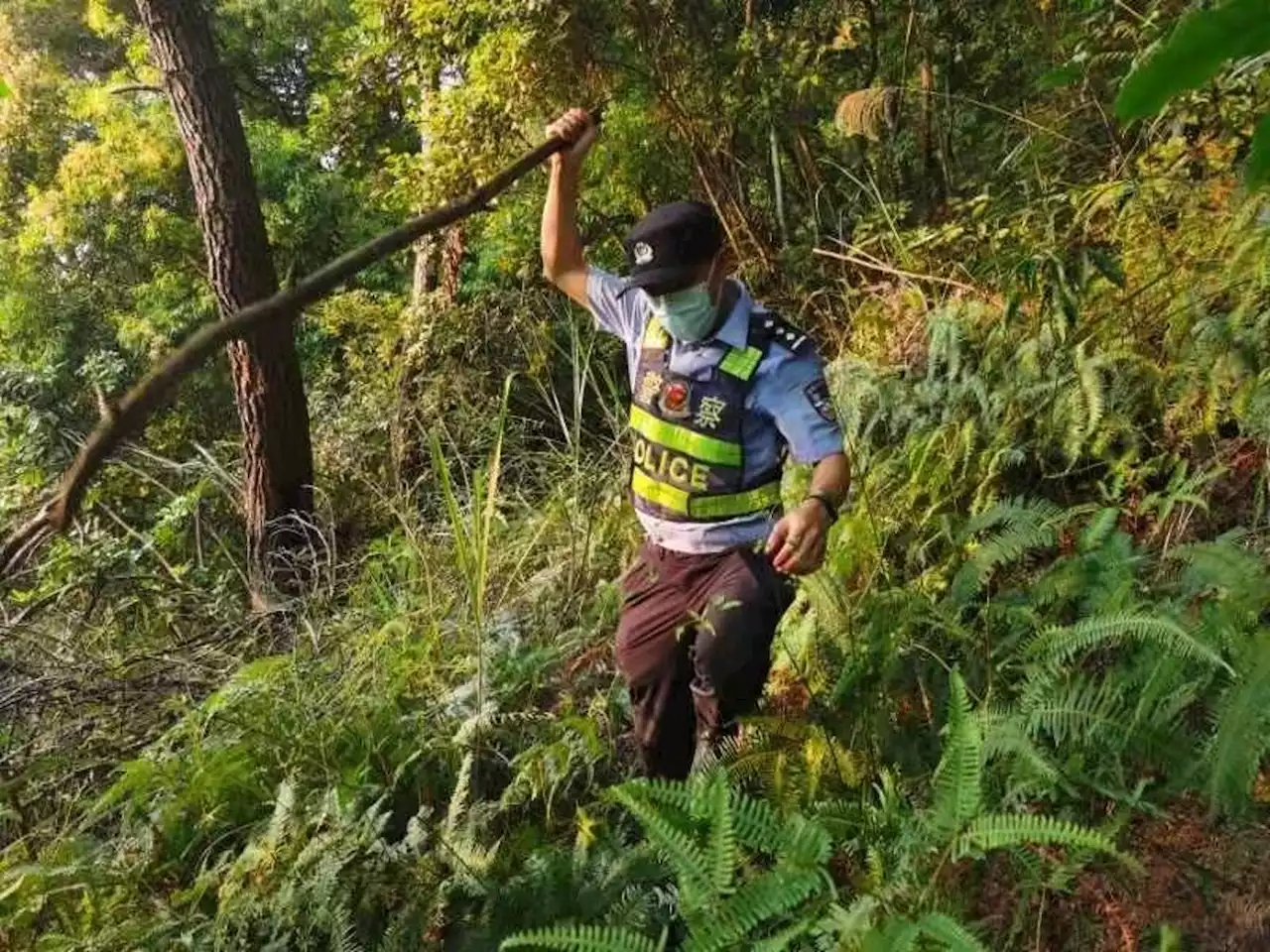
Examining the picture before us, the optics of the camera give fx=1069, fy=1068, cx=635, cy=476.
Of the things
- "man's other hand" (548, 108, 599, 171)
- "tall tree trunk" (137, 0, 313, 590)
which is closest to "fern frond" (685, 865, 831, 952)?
"man's other hand" (548, 108, 599, 171)

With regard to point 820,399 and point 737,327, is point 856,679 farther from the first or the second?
point 737,327

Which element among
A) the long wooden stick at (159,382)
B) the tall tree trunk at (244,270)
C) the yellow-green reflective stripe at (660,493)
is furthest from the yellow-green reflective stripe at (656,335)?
the tall tree trunk at (244,270)

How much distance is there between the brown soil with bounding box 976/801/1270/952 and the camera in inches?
80.6

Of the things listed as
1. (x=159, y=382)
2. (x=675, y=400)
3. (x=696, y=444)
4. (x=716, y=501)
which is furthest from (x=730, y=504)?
(x=159, y=382)

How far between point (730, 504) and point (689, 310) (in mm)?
513

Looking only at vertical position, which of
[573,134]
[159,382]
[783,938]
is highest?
[573,134]

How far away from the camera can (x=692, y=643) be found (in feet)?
9.52

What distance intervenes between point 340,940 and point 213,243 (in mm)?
4266

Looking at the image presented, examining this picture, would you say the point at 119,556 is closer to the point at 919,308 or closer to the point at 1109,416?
the point at 919,308

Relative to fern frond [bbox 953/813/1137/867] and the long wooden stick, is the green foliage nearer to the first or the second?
the long wooden stick

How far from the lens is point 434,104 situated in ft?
21.5

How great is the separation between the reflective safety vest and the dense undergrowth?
58 centimetres

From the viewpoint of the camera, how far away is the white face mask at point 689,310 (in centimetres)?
274

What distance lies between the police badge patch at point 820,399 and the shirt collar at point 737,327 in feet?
0.65
